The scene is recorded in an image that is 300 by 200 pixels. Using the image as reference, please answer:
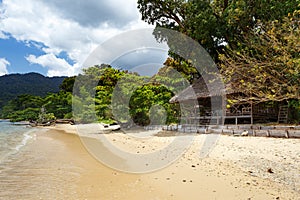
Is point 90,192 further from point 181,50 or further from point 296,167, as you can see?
point 181,50

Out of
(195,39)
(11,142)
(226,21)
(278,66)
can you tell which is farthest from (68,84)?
(278,66)

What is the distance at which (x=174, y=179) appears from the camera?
412cm

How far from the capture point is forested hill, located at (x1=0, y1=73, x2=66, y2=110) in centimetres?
6444

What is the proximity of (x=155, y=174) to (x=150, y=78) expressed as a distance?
46.7 ft

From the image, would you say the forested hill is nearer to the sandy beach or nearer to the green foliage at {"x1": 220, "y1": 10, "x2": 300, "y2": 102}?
the sandy beach

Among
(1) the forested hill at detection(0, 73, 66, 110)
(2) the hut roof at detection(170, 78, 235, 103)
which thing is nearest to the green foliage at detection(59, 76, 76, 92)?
(2) the hut roof at detection(170, 78, 235, 103)

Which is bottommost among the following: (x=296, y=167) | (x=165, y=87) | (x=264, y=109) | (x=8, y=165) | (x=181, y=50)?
(x=8, y=165)

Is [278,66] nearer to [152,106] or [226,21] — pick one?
[226,21]

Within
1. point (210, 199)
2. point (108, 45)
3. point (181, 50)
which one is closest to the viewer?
point (210, 199)

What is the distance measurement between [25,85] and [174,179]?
85.2 metres

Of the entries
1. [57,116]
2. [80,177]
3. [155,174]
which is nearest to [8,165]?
[80,177]

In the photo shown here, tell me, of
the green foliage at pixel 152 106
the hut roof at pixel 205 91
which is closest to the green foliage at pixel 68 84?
the green foliage at pixel 152 106

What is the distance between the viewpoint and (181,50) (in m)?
14.4

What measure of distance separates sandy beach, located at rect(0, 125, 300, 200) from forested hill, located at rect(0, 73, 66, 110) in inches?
2428
